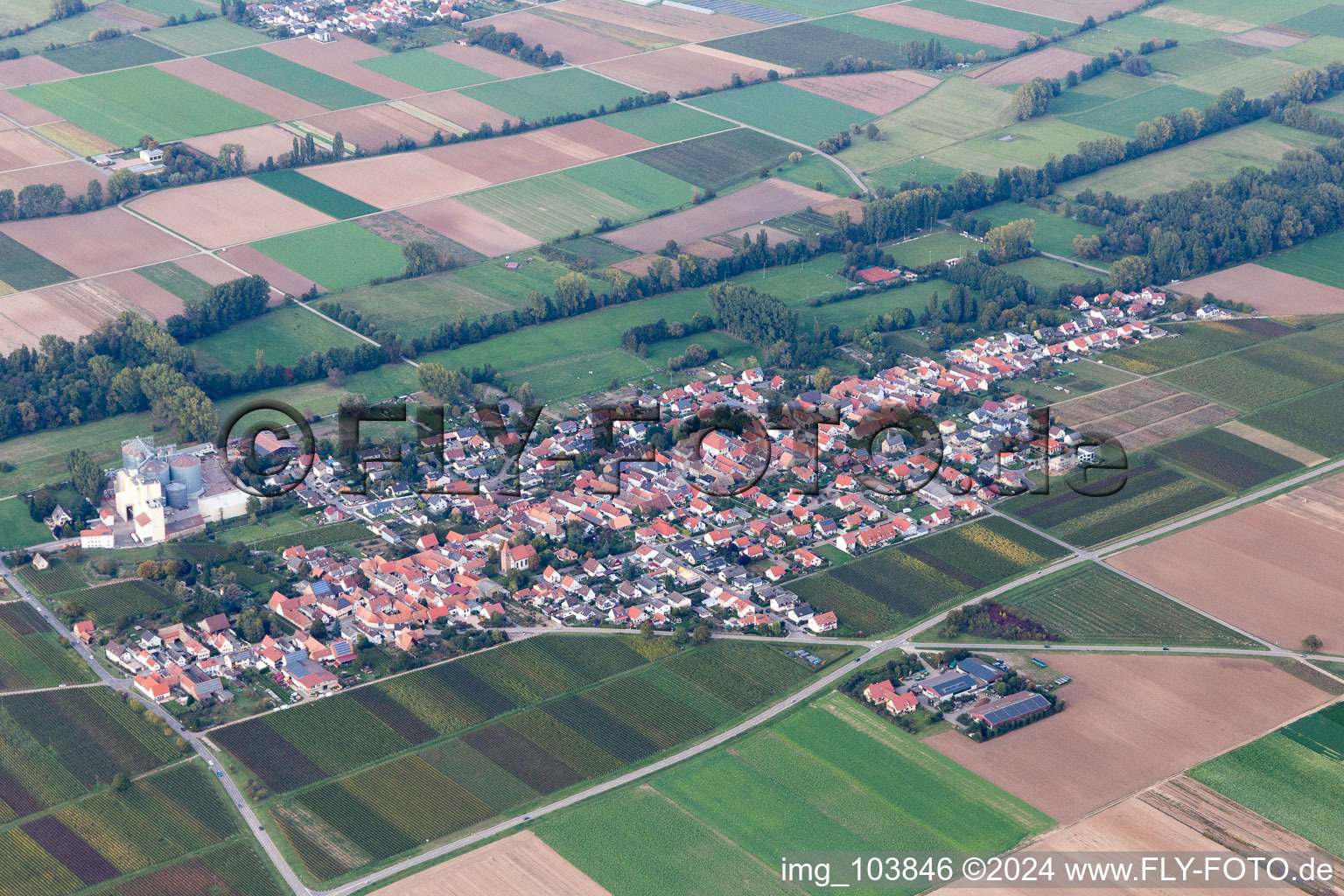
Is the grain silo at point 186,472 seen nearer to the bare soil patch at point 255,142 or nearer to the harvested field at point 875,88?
the bare soil patch at point 255,142

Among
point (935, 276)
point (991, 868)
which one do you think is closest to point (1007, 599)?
point (991, 868)

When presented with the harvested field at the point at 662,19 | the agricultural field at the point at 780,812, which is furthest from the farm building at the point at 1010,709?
the harvested field at the point at 662,19

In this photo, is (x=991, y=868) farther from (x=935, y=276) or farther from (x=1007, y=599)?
(x=935, y=276)

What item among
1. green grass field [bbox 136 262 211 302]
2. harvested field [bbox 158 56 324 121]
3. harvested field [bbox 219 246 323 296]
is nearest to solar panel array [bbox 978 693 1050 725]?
harvested field [bbox 219 246 323 296]

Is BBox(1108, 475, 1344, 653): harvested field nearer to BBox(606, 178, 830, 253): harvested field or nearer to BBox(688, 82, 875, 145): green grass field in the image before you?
BBox(606, 178, 830, 253): harvested field

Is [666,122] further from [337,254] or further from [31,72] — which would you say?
[31,72]
